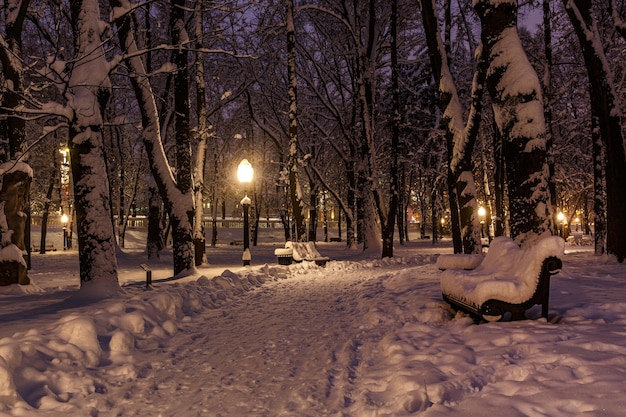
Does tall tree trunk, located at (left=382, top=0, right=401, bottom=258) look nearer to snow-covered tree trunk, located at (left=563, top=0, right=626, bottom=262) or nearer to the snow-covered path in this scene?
snow-covered tree trunk, located at (left=563, top=0, right=626, bottom=262)

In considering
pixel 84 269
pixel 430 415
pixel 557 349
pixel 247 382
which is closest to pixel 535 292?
pixel 557 349

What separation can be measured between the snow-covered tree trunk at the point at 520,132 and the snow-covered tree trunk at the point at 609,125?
21.2 feet

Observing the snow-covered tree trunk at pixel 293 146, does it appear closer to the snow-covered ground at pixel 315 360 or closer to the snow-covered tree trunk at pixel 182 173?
the snow-covered tree trunk at pixel 182 173

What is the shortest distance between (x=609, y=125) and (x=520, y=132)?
23.0 ft

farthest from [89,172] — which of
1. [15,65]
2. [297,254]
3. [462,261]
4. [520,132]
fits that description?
[297,254]

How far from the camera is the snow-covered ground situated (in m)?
3.68

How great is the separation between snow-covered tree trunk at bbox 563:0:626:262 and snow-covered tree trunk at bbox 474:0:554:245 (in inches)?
254

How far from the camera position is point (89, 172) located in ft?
28.6

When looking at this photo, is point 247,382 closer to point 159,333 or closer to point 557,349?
point 159,333

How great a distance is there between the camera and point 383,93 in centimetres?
3991

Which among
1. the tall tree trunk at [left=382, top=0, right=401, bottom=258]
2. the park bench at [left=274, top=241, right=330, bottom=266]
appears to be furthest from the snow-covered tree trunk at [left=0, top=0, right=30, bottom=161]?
the tall tree trunk at [left=382, top=0, right=401, bottom=258]

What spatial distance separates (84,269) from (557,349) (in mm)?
8011

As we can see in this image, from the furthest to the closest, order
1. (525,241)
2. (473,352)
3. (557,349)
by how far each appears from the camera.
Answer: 1. (525,241)
2. (473,352)
3. (557,349)

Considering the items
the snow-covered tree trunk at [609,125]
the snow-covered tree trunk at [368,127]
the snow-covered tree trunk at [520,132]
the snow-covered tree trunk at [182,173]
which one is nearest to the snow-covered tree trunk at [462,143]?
the snow-covered tree trunk at [609,125]
